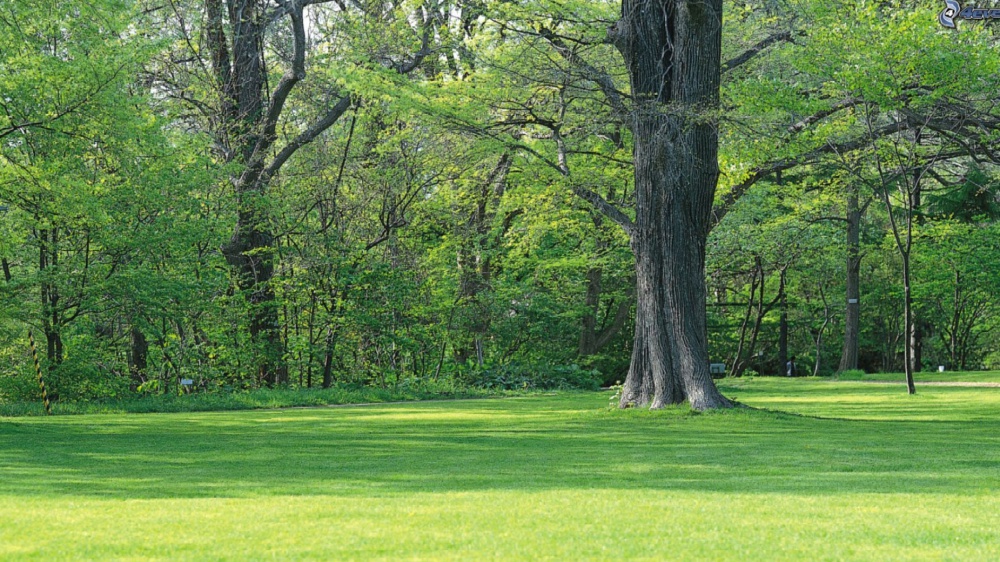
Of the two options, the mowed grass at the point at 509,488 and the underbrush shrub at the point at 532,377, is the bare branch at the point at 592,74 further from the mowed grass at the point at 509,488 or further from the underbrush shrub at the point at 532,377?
the underbrush shrub at the point at 532,377

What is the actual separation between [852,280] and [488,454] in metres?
26.4

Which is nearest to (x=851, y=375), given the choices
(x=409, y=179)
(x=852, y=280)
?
(x=852, y=280)

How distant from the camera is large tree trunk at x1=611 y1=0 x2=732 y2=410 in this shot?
1792 centimetres

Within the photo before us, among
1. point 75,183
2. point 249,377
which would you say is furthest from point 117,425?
point 249,377

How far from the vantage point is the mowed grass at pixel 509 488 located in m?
6.38

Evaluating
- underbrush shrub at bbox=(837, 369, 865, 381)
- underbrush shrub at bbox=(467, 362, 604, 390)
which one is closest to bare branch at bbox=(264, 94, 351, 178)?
underbrush shrub at bbox=(467, 362, 604, 390)

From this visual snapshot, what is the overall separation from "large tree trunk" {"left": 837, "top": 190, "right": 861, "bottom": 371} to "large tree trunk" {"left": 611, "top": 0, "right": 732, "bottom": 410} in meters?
17.6

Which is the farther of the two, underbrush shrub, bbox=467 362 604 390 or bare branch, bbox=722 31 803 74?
underbrush shrub, bbox=467 362 604 390

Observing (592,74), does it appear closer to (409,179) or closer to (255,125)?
(409,179)

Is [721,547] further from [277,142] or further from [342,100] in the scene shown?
[277,142]

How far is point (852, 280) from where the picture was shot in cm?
3606

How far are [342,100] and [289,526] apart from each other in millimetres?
22320

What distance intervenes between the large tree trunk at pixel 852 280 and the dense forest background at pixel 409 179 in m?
0.09

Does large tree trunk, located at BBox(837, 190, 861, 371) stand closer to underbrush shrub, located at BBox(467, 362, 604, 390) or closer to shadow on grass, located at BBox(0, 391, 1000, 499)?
underbrush shrub, located at BBox(467, 362, 604, 390)
